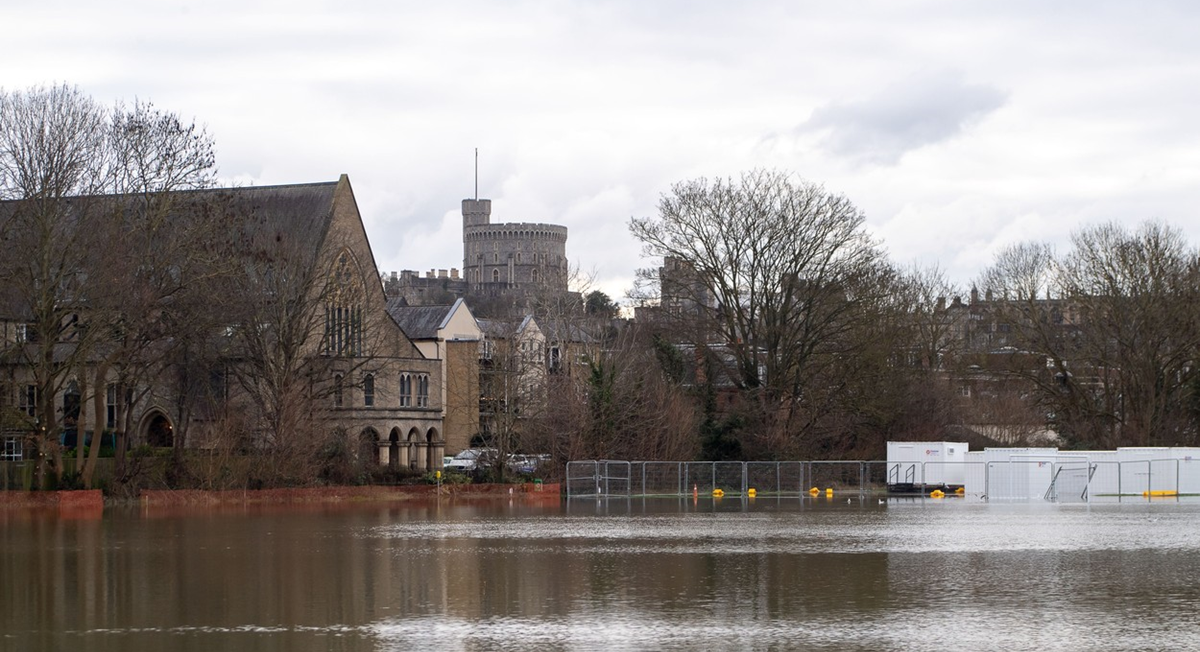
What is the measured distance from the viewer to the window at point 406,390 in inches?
3209

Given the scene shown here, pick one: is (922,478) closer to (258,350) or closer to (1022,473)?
(1022,473)

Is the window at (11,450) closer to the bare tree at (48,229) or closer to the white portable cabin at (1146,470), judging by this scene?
the bare tree at (48,229)

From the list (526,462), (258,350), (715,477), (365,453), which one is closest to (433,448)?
(526,462)

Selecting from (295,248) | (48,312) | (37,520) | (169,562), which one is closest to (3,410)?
(48,312)

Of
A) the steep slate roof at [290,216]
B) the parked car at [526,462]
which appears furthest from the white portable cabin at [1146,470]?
the steep slate roof at [290,216]

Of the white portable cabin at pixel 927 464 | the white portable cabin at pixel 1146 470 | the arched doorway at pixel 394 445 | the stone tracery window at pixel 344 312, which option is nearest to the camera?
the white portable cabin at pixel 1146 470

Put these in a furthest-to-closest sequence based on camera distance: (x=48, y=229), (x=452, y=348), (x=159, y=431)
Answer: (x=452, y=348) → (x=159, y=431) → (x=48, y=229)

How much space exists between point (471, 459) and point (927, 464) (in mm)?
24254

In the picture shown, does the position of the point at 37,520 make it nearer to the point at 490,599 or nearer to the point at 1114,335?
the point at 490,599

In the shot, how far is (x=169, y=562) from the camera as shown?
25.6 m

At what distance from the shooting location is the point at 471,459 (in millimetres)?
78000

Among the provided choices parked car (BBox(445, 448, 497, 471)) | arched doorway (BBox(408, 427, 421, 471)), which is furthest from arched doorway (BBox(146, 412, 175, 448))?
parked car (BBox(445, 448, 497, 471))

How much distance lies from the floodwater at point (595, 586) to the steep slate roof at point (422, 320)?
4977cm

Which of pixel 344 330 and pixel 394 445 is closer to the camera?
pixel 344 330
